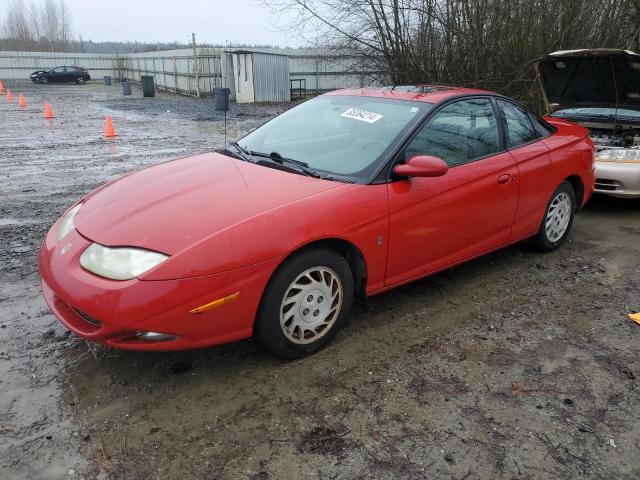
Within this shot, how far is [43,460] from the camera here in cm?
235

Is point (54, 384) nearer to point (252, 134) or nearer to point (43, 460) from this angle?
point (43, 460)

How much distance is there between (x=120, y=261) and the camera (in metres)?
2.69

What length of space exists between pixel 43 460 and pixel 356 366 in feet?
5.43

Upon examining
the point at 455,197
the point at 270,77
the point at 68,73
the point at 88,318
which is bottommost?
the point at 88,318

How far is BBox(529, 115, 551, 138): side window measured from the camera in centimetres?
469

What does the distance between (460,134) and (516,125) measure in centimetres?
81

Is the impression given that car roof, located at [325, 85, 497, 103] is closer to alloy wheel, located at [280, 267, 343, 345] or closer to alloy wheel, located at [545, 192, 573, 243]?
alloy wheel, located at [545, 192, 573, 243]

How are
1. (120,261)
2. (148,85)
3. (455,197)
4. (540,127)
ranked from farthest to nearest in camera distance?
(148,85), (540,127), (455,197), (120,261)

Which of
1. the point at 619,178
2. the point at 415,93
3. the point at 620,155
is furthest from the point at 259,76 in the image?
the point at 415,93

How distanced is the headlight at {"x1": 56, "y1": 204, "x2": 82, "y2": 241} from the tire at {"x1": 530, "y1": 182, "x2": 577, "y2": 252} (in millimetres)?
3847

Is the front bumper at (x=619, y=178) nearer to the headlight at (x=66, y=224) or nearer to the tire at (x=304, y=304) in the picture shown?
the tire at (x=304, y=304)

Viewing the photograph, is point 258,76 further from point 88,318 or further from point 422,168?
point 88,318

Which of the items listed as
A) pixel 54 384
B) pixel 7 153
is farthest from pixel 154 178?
pixel 7 153

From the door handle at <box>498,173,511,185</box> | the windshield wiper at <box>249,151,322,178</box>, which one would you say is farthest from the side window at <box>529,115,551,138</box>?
the windshield wiper at <box>249,151,322,178</box>
